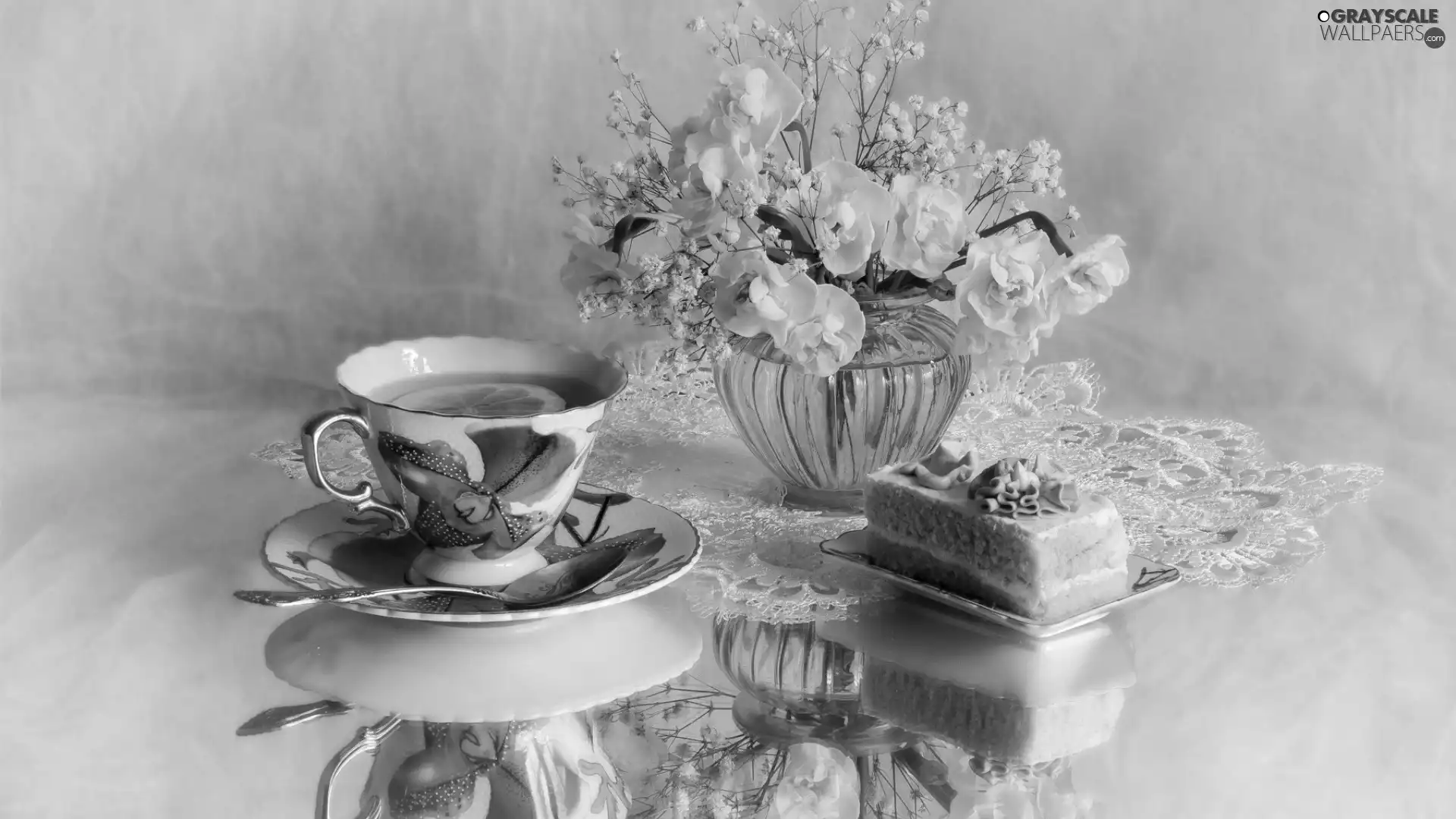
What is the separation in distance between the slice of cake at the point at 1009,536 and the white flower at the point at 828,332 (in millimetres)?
112

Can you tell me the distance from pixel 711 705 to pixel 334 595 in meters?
0.28

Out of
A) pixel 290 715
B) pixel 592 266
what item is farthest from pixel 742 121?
pixel 290 715

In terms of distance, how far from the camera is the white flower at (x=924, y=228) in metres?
1.24

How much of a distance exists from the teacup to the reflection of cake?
0.26 meters

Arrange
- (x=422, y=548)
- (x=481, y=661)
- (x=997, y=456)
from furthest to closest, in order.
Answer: (x=997, y=456) < (x=422, y=548) < (x=481, y=661)

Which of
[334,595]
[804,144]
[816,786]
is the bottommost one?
[816,786]

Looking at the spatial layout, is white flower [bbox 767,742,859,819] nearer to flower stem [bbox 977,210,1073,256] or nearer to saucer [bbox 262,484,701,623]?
saucer [bbox 262,484,701,623]

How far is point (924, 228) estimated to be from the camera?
1.25 meters

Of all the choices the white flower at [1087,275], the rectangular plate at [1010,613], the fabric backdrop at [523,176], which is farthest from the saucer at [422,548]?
the fabric backdrop at [523,176]

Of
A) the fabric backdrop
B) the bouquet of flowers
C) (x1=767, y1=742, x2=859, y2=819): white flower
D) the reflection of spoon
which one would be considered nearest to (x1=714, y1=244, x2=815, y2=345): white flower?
the bouquet of flowers

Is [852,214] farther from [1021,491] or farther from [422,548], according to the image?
[422,548]

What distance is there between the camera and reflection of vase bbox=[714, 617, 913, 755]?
1.07 metres

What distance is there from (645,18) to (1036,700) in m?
1.15

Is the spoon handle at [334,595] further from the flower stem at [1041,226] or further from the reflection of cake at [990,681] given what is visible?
the flower stem at [1041,226]
